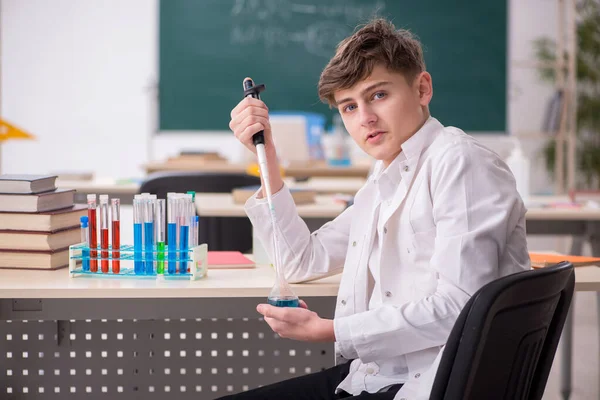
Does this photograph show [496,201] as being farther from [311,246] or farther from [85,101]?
[85,101]

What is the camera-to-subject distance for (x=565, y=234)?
303 centimetres

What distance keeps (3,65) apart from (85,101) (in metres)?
0.80

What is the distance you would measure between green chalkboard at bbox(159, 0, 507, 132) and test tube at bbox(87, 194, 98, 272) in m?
5.06

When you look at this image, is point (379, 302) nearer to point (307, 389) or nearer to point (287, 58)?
point (307, 389)

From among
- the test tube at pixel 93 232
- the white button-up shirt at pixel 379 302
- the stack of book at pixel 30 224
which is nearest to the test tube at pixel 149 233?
the test tube at pixel 93 232

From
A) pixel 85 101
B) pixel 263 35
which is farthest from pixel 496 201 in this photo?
pixel 85 101

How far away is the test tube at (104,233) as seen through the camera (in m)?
1.63

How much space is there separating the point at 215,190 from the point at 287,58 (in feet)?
11.9

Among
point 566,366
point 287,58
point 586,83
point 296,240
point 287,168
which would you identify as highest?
point 287,58

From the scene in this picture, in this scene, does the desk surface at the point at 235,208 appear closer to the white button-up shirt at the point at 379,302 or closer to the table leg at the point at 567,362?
the table leg at the point at 567,362

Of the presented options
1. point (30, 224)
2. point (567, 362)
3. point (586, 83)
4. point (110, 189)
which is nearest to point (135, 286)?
point (30, 224)

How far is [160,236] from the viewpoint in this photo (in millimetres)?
1630

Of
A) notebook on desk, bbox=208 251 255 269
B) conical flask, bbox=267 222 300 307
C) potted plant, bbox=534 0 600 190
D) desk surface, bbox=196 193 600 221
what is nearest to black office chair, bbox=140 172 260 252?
desk surface, bbox=196 193 600 221

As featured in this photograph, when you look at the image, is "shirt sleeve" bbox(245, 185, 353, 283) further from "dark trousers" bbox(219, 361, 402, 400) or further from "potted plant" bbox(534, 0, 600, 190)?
"potted plant" bbox(534, 0, 600, 190)
